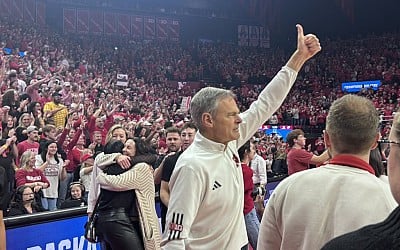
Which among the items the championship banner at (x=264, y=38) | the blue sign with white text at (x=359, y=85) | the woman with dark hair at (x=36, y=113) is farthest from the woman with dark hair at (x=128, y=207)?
the championship banner at (x=264, y=38)

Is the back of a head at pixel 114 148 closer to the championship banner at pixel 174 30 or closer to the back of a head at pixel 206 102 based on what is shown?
the back of a head at pixel 206 102

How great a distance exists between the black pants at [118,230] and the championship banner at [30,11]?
72.5 ft

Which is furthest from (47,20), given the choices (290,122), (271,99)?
(271,99)

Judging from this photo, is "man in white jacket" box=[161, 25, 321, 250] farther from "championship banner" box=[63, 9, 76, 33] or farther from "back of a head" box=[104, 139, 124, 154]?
"championship banner" box=[63, 9, 76, 33]

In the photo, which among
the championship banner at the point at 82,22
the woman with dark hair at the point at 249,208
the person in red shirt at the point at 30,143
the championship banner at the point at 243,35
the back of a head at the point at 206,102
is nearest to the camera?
the back of a head at the point at 206,102

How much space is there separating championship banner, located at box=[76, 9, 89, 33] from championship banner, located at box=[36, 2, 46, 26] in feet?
5.63

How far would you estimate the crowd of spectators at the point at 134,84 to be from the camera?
8.45 metres

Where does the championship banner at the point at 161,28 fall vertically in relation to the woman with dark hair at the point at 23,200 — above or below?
above

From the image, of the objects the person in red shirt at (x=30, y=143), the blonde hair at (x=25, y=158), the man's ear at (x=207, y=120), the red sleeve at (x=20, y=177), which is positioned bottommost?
the red sleeve at (x=20, y=177)

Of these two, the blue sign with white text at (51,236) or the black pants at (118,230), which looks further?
the blue sign with white text at (51,236)

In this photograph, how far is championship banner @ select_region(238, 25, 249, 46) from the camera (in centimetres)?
3281

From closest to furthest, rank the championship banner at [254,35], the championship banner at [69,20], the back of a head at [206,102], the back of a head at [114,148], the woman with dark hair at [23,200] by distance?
the back of a head at [206,102] → the back of a head at [114,148] → the woman with dark hair at [23,200] → the championship banner at [69,20] → the championship banner at [254,35]

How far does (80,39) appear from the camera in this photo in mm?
25016

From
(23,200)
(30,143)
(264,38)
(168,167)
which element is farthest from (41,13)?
(168,167)
